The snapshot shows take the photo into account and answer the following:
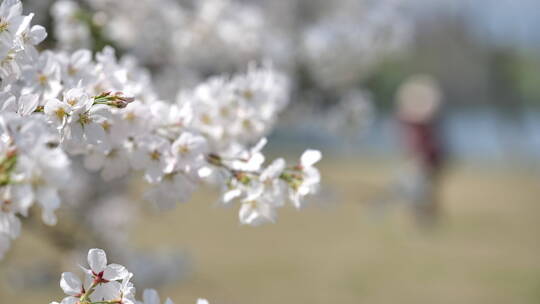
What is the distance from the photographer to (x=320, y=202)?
401cm

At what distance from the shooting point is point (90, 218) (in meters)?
4.32

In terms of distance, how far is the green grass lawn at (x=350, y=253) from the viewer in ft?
19.5

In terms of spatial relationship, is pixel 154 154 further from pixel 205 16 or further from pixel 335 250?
pixel 335 250

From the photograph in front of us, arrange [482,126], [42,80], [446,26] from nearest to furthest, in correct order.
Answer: [42,80] < [446,26] < [482,126]

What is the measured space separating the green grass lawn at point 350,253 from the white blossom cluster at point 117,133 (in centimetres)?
245

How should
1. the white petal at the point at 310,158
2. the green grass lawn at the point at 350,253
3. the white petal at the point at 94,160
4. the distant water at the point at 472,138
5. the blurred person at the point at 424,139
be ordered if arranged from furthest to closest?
the distant water at the point at 472,138 → the blurred person at the point at 424,139 → the green grass lawn at the point at 350,253 → the white petal at the point at 94,160 → the white petal at the point at 310,158

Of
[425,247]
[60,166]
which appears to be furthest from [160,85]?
[425,247]

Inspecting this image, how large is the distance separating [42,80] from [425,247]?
7593 mm

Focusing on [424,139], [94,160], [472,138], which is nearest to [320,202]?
[94,160]

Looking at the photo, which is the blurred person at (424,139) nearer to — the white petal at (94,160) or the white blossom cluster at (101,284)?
the white petal at (94,160)

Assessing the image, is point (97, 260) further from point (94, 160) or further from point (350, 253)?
point (350, 253)

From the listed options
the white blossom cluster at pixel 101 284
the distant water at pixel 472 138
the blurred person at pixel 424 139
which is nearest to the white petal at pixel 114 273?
the white blossom cluster at pixel 101 284

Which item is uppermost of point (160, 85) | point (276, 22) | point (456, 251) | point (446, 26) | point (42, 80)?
point (446, 26)

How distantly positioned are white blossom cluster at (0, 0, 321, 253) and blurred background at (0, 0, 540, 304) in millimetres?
575
